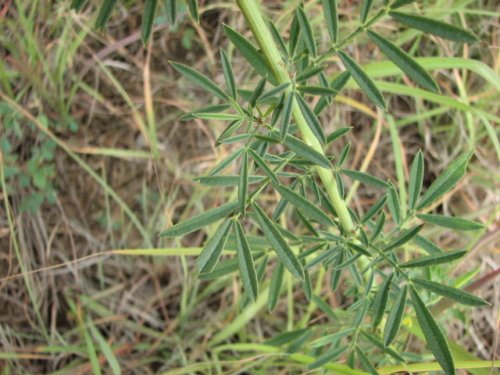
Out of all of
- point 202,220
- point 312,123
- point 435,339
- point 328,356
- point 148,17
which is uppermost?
point 148,17

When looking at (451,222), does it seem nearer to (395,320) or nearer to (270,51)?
(395,320)

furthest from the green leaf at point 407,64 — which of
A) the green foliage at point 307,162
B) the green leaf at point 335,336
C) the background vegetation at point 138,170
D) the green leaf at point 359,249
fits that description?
the background vegetation at point 138,170

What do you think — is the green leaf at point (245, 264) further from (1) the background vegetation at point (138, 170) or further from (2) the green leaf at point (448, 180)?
(1) the background vegetation at point (138, 170)

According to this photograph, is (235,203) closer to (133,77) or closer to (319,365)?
(319,365)

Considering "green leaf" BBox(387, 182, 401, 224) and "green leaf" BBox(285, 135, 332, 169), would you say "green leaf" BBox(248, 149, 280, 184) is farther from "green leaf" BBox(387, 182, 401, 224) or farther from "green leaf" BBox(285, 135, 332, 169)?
"green leaf" BBox(387, 182, 401, 224)

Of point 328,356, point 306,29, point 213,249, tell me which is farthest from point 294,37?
point 328,356

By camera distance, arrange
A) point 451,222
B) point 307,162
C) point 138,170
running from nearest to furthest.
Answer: point 307,162
point 451,222
point 138,170

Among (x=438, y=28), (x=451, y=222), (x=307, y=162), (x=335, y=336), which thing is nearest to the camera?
(x=438, y=28)
